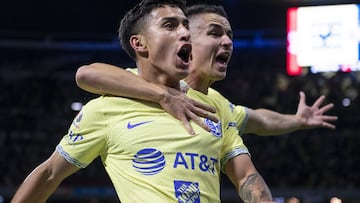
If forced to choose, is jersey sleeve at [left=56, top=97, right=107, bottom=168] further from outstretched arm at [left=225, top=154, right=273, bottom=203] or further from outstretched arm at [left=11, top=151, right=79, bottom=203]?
outstretched arm at [left=225, top=154, right=273, bottom=203]

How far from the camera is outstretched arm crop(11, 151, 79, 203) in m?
3.07

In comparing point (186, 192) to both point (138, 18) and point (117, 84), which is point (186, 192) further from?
point (138, 18)

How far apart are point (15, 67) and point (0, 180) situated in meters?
4.95

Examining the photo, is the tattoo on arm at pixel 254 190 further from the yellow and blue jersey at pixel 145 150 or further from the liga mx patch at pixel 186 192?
the liga mx patch at pixel 186 192

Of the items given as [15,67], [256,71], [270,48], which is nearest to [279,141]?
[256,71]

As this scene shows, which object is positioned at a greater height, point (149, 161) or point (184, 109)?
point (184, 109)

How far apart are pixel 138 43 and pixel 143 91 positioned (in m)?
0.24

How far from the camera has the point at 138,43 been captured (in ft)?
10.3

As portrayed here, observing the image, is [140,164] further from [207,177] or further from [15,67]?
[15,67]

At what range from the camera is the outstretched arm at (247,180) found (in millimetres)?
3270

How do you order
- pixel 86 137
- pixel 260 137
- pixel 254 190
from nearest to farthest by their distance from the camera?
pixel 86 137 < pixel 254 190 < pixel 260 137

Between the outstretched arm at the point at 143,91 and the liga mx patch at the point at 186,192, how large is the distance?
0.69 ft

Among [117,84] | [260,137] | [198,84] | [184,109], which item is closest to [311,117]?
[198,84]

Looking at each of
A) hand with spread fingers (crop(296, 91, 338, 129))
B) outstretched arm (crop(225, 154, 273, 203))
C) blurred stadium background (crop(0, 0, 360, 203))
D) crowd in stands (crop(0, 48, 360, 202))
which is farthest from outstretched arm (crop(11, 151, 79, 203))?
crowd in stands (crop(0, 48, 360, 202))
